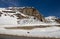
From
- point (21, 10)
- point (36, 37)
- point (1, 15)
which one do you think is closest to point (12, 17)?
point (1, 15)

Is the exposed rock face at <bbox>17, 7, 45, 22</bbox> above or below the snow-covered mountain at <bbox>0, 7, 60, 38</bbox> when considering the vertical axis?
above

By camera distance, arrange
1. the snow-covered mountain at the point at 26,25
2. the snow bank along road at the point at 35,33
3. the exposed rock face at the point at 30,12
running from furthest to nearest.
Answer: the exposed rock face at the point at 30,12
the snow-covered mountain at the point at 26,25
the snow bank along road at the point at 35,33

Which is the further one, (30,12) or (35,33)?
(30,12)

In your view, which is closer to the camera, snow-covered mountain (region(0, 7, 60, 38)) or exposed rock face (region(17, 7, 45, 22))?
snow-covered mountain (region(0, 7, 60, 38))

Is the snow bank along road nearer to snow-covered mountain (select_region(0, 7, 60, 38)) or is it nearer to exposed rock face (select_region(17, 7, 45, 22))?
snow-covered mountain (select_region(0, 7, 60, 38))

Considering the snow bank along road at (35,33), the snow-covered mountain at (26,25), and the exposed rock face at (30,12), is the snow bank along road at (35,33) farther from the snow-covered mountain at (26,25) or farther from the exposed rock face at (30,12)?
the exposed rock face at (30,12)

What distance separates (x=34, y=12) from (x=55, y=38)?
2312 inches

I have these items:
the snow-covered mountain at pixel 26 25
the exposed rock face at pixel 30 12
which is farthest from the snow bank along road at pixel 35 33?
the exposed rock face at pixel 30 12

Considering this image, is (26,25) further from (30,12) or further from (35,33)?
(30,12)

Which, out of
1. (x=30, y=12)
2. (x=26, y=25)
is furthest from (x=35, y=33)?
(x=30, y=12)

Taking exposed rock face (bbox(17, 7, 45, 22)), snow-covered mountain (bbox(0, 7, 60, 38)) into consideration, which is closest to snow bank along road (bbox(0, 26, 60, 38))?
snow-covered mountain (bbox(0, 7, 60, 38))

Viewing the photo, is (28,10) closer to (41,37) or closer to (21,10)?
(21,10)

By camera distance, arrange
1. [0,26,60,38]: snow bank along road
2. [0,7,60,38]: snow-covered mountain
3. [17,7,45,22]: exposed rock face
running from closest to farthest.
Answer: [0,26,60,38]: snow bank along road → [0,7,60,38]: snow-covered mountain → [17,7,45,22]: exposed rock face

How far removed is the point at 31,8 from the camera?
88125mm
